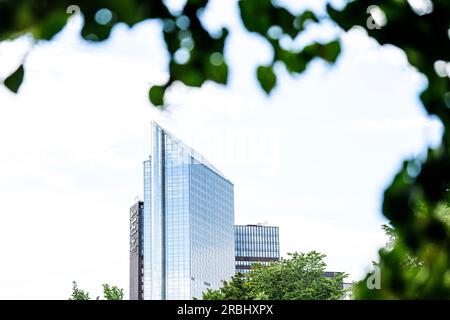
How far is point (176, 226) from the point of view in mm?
109812

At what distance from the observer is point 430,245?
36.5 inches

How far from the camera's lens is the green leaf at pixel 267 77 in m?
1.39

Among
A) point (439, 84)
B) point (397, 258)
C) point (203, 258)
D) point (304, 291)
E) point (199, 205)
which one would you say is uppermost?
point (199, 205)

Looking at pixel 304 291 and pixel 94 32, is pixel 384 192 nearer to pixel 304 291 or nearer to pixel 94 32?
pixel 94 32

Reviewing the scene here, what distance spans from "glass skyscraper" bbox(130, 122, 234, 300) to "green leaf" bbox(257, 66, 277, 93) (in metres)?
105

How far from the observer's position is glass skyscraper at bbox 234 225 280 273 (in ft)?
408

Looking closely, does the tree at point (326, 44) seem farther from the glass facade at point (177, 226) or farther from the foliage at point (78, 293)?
the glass facade at point (177, 226)

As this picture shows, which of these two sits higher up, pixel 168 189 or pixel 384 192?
pixel 168 189

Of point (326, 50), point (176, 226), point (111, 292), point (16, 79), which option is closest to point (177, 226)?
point (176, 226)

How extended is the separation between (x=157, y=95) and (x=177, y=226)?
4298 inches

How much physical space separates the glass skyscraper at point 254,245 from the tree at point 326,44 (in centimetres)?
12283

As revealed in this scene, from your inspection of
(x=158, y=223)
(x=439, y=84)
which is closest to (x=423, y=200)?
(x=439, y=84)

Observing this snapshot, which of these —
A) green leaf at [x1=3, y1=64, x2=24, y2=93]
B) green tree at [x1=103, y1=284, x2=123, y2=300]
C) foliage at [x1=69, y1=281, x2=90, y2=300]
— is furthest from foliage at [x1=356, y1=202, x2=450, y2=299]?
foliage at [x1=69, y1=281, x2=90, y2=300]
